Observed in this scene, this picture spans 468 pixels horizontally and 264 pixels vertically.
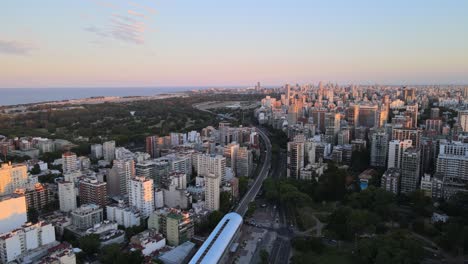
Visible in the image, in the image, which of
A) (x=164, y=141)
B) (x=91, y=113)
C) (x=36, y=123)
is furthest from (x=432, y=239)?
(x=91, y=113)

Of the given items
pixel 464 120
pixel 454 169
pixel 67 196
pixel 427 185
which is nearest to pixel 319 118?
pixel 464 120

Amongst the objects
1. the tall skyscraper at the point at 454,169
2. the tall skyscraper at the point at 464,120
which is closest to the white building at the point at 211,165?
the tall skyscraper at the point at 454,169

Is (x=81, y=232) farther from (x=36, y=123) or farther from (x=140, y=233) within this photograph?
(x=36, y=123)

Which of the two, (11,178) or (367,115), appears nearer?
(11,178)

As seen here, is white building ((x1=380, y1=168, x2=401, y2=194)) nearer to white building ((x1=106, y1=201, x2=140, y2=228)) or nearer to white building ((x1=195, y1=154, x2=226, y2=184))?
white building ((x1=195, y1=154, x2=226, y2=184))

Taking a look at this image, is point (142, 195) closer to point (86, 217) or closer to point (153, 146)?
point (86, 217)

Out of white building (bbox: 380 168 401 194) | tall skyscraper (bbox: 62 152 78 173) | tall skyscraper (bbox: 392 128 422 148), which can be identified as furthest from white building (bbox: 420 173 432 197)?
tall skyscraper (bbox: 62 152 78 173)
